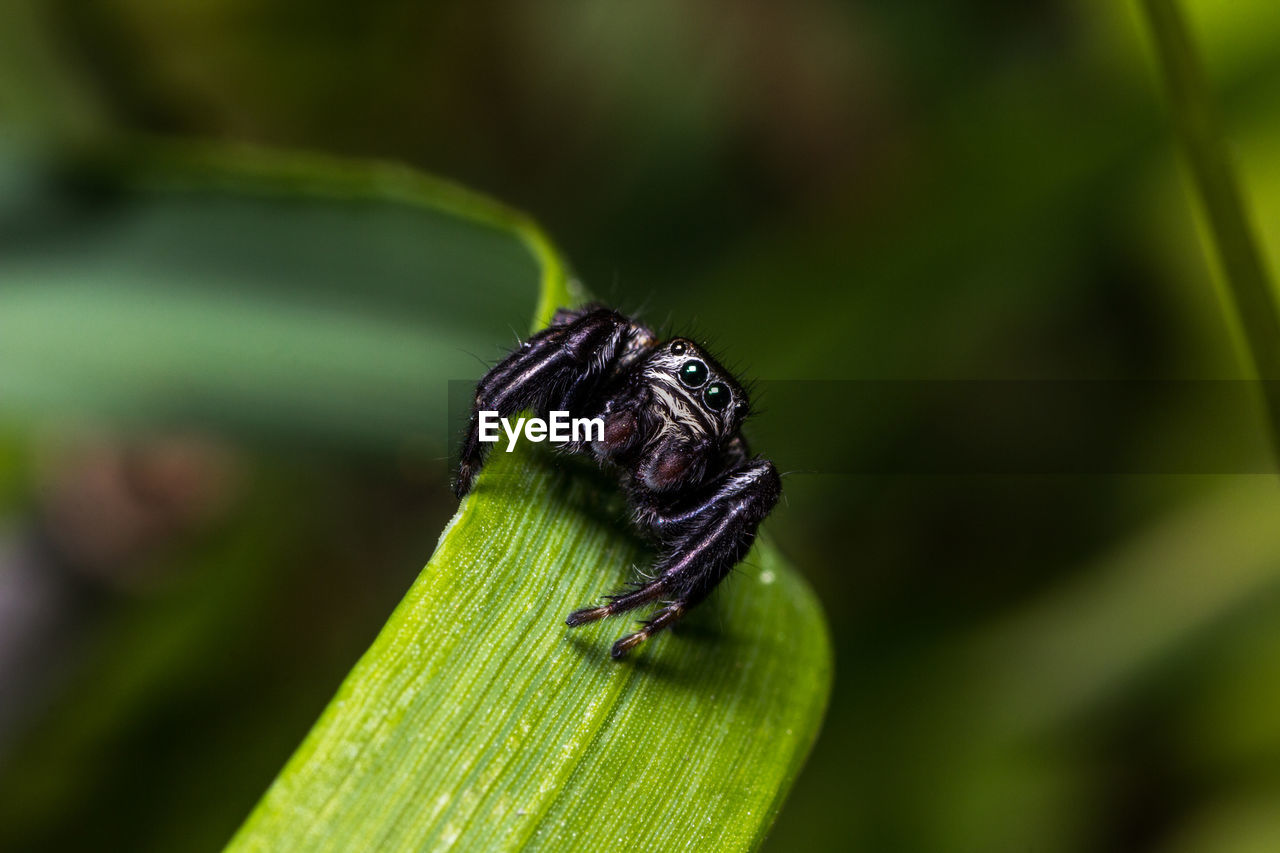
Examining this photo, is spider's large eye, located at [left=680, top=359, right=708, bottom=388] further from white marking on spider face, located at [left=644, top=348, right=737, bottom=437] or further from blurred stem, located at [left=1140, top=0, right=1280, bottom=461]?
blurred stem, located at [left=1140, top=0, right=1280, bottom=461]

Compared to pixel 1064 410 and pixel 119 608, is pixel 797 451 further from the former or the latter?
pixel 119 608

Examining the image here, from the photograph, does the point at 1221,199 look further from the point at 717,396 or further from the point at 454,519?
the point at 454,519

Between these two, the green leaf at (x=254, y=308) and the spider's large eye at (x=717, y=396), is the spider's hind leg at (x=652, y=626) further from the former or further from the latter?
the green leaf at (x=254, y=308)

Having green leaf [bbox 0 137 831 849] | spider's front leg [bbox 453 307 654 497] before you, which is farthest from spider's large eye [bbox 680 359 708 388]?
green leaf [bbox 0 137 831 849]

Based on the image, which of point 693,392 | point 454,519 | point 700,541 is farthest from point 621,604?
point 693,392

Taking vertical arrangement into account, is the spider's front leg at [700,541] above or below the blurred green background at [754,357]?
below

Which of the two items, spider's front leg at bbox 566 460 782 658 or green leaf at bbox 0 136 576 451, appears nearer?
spider's front leg at bbox 566 460 782 658

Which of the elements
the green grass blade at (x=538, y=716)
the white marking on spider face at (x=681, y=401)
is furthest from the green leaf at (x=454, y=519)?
the white marking on spider face at (x=681, y=401)
